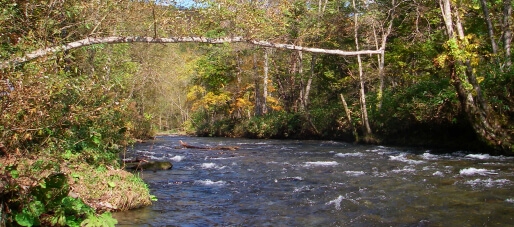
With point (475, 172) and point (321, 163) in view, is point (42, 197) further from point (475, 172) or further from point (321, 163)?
point (475, 172)

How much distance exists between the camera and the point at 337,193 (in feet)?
28.8

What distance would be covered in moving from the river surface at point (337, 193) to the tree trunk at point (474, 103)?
2.49 feet

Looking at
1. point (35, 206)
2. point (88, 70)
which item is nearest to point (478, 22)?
point (88, 70)

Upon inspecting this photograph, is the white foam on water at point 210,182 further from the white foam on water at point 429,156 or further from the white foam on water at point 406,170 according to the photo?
the white foam on water at point 429,156

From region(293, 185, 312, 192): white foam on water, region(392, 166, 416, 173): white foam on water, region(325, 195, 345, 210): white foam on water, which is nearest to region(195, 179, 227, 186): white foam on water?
region(293, 185, 312, 192): white foam on water

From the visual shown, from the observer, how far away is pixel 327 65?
3080 cm

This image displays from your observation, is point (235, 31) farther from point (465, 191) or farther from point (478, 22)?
point (478, 22)

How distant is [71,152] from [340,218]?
5.26 metres

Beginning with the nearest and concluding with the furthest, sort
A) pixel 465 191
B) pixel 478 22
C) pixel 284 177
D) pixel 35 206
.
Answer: pixel 35 206
pixel 465 191
pixel 284 177
pixel 478 22

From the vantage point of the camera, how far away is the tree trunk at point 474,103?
538 inches

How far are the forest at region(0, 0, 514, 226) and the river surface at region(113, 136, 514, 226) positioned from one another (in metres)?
1.28

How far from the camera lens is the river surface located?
22.4 feet

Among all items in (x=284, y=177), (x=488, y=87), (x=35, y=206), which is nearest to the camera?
(x=35, y=206)

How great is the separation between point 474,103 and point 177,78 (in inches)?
451
